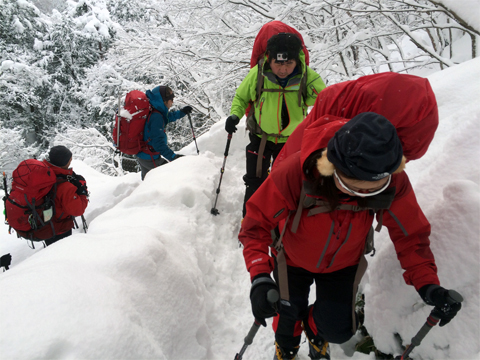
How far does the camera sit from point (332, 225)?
1.51 m

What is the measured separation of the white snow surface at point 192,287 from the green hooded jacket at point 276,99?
46.7 inches

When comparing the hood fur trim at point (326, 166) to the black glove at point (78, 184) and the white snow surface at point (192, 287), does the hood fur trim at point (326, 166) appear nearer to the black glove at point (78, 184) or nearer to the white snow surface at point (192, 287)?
the white snow surface at point (192, 287)

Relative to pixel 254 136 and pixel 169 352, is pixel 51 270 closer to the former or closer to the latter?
pixel 169 352

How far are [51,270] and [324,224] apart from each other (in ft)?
5.45

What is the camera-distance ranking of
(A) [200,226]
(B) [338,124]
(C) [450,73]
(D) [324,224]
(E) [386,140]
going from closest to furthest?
(E) [386,140] → (B) [338,124] → (D) [324,224] → (C) [450,73] → (A) [200,226]

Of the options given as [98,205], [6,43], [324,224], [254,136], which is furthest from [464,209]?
[6,43]

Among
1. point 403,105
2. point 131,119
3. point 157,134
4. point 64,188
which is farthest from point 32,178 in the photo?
point 403,105

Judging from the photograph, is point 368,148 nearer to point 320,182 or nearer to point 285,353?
point 320,182

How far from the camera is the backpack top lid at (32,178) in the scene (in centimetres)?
301

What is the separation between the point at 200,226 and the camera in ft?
10.7

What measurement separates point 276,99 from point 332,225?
176 cm

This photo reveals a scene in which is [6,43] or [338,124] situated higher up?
[6,43]

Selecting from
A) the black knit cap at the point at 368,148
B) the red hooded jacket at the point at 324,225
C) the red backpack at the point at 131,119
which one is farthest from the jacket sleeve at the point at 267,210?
the red backpack at the point at 131,119

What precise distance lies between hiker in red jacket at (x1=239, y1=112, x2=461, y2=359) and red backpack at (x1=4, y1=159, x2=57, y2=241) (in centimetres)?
272
